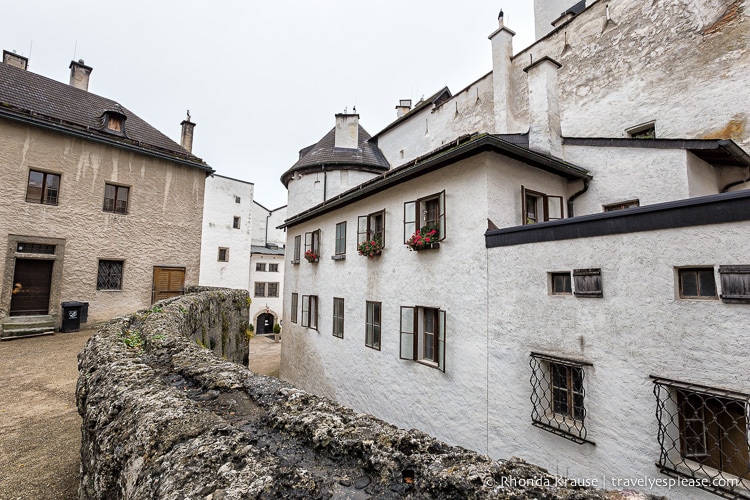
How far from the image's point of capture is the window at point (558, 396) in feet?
16.4

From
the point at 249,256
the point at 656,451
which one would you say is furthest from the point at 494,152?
the point at 249,256

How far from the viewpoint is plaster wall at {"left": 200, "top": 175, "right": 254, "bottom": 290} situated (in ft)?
82.4

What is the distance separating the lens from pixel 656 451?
4.20 meters

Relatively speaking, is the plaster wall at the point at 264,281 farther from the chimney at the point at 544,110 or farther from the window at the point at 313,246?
the chimney at the point at 544,110

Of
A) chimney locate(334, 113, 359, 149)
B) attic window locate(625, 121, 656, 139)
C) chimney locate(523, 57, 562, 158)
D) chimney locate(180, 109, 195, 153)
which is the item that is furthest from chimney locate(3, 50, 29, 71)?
attic window locate(625, 121, 656, 139)

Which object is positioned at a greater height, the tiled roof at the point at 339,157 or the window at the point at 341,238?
the tiled roof at the point at 339,157

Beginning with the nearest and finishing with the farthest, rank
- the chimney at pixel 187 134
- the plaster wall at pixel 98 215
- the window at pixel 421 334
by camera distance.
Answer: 1. the window at pixel 421 334
2. the plaster wall at pixel 98 215
3. the chimney at pixel 187 134

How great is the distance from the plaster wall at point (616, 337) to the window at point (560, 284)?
0.39 feet

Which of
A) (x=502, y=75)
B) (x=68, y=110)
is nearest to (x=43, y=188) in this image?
(x=68, y=110)

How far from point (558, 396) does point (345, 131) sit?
635 inches

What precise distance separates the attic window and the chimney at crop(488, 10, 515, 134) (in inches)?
152

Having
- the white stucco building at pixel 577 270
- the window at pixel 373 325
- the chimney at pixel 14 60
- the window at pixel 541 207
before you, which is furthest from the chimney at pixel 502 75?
the chimney at pixel 14 60

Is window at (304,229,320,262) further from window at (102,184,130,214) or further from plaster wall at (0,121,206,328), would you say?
window at (102,184,130,214)

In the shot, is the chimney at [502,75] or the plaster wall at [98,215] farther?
the chimney at [502,75]
